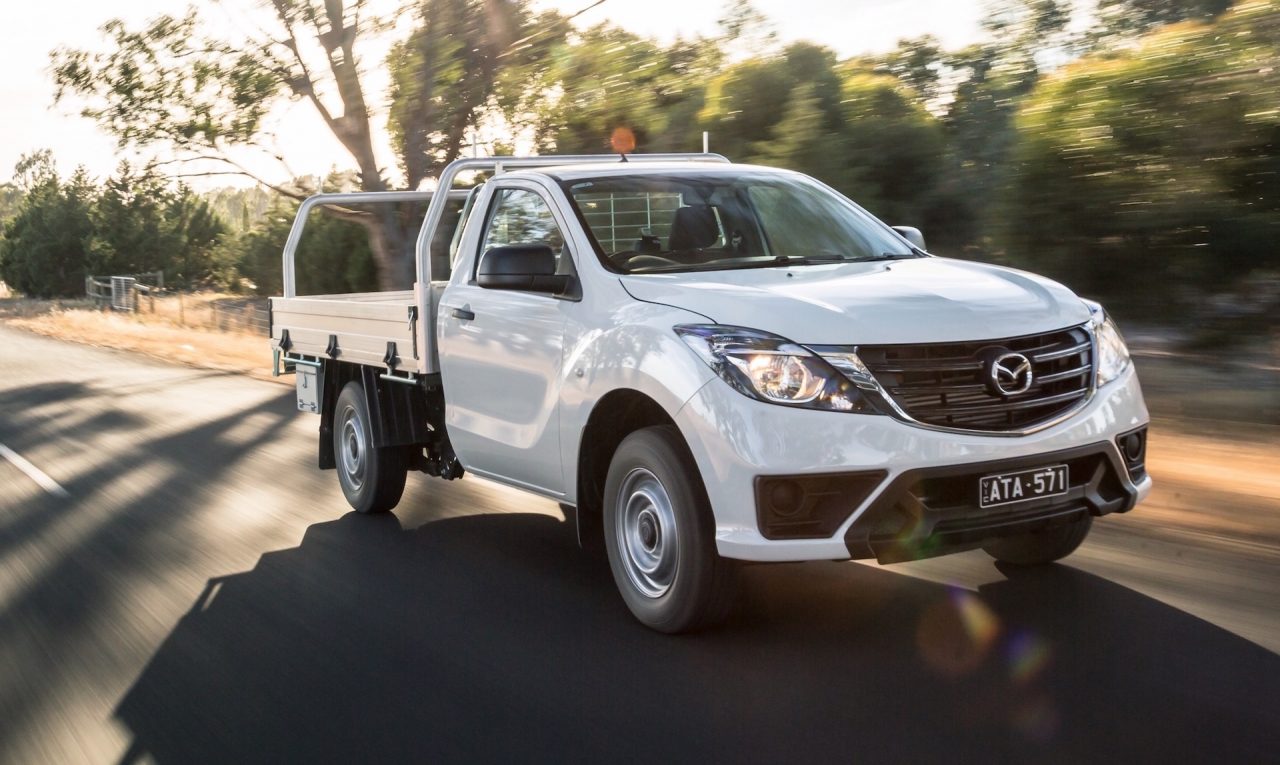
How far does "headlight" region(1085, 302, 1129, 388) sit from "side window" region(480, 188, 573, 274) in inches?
85.2

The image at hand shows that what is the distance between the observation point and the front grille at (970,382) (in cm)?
471

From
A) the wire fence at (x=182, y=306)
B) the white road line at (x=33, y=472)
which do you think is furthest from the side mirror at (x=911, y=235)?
the wire fence at (x=182, y=306)

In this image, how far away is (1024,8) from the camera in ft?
51.5

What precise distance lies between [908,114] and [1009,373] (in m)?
11.5

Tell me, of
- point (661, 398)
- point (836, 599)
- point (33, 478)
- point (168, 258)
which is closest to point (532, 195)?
point (661, 398)

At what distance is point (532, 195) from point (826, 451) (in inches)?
95.7

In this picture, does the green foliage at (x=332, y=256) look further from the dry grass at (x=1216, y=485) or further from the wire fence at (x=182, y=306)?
the dry grass at (x=1216, y=485)

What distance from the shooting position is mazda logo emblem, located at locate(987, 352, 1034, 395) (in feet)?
15.8

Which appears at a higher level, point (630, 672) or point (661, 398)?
point (661, 398)

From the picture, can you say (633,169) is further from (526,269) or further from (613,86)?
(613,86)

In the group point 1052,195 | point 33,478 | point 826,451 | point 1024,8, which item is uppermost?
point 1024,8

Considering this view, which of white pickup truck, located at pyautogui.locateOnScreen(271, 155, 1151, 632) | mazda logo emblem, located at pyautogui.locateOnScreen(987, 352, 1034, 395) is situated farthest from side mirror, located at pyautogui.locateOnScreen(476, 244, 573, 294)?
mazda logo emblem, located at pyautogui.locateOnScreen(987, 352, 1034, 395)

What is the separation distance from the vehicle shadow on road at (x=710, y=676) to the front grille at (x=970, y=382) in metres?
0.81

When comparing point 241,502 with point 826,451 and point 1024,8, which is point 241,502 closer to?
point 826,451
